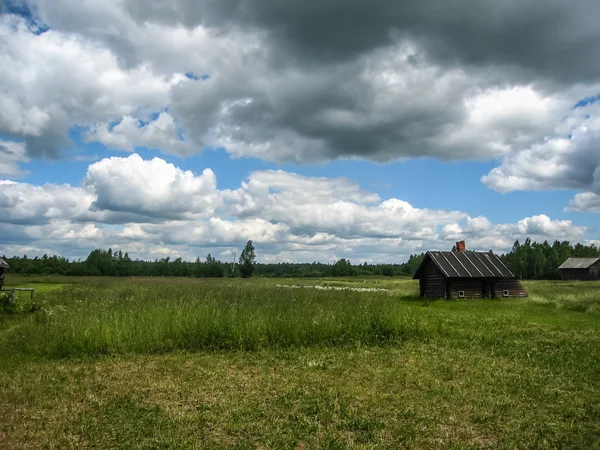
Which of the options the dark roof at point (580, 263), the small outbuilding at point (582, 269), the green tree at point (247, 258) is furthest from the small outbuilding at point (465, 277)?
the green tree at point (247, 258)

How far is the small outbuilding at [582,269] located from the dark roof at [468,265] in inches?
2160

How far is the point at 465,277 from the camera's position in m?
30.2

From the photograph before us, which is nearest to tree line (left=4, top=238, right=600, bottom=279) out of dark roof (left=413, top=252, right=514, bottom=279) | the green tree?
the green tree

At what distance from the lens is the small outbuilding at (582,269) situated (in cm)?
7538

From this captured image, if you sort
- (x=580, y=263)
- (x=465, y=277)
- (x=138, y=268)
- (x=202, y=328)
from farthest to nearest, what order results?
(x=138, y=268) → (x=580, y=263) → (x=465, y=277) → (x=202, y=328)

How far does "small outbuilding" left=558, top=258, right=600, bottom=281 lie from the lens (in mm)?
75375

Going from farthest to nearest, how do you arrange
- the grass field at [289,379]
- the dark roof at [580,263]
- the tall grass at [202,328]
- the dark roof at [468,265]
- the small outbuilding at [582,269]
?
1. the small outbuilding at [582,269]
2. the dark roof at [580,263]
3. the dark roof at [468,265]
4. the tall grass at [202,328]
5. the grass field at [289,379]

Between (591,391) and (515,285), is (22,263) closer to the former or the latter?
(515,285)

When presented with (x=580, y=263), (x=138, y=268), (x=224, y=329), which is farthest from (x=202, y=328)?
(x=138, y=268)

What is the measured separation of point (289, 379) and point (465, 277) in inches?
948

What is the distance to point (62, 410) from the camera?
7219 mm

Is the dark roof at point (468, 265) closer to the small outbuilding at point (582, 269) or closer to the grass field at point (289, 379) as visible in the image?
the grass field at point (289, 379)

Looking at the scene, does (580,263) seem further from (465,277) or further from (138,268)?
(138,268)

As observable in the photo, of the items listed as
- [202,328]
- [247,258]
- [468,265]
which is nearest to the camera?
[202,328]
